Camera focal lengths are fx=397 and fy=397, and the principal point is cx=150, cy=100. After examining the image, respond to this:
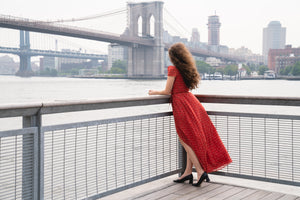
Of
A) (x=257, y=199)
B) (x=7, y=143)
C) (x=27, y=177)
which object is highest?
(x=7, y=143)

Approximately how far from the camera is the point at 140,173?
2.85 meters

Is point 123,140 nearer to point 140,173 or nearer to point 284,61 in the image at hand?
point 140,173

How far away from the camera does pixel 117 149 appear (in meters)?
2.68

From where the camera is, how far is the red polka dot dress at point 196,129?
2916mm

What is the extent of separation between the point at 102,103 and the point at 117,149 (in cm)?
37

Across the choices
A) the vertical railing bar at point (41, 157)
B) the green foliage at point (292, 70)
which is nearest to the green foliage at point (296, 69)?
the green foliage at point (292, 70)

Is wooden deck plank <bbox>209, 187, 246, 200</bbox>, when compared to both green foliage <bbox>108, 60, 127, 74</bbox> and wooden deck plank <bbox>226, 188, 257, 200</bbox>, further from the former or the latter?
green foliage <bbox>108, 60, 127, 74</bbox>

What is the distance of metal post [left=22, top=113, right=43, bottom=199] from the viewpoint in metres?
2.16

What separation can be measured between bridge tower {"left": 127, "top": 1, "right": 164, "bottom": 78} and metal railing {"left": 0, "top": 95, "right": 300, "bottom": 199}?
120 feet

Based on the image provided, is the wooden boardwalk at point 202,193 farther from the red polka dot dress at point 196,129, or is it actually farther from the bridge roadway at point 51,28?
the bridge roadway at point 51,28

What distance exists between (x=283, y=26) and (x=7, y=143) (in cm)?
12468

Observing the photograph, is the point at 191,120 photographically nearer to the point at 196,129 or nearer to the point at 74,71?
the point at 196,129

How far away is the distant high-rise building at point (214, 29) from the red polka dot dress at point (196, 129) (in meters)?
118

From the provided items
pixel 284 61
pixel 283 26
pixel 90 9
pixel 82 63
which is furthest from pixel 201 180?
pixel 283 26
